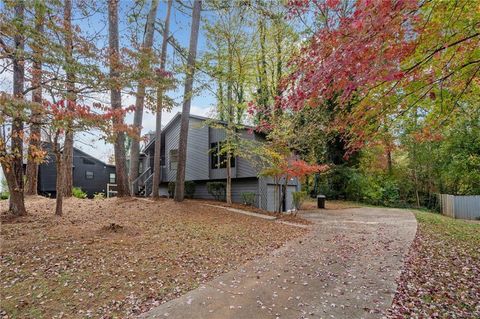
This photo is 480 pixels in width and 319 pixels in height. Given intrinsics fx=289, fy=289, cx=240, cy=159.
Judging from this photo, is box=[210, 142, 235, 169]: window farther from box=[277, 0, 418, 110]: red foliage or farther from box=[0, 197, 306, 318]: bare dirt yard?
box=[277, 0, 418, 110]: red foliage

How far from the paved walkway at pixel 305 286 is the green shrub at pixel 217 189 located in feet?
28.4

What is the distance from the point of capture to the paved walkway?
3693 mm

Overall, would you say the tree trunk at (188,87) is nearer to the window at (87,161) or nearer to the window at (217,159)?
the window at (217,159)

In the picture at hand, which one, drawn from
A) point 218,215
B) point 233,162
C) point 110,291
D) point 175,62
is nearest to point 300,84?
point 110,291

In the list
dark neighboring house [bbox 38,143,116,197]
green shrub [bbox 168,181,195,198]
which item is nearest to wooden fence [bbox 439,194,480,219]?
green shrub [bbox 168,181,195,198]

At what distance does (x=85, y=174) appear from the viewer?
79.8 feet

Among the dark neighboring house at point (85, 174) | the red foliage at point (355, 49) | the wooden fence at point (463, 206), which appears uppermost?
the red foliage at point (355, 49)

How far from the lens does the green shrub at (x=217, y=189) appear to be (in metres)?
15.7

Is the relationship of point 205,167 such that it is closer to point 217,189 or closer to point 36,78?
point 217,189

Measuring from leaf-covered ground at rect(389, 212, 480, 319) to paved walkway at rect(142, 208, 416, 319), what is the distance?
21 cm

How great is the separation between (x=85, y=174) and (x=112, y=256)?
71.5ft

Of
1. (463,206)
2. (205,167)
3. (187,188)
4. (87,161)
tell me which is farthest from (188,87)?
(87,161)

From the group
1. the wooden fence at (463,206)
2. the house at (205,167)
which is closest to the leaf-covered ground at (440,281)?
the house at (205,167)

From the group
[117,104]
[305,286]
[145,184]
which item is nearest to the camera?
[305,286]
